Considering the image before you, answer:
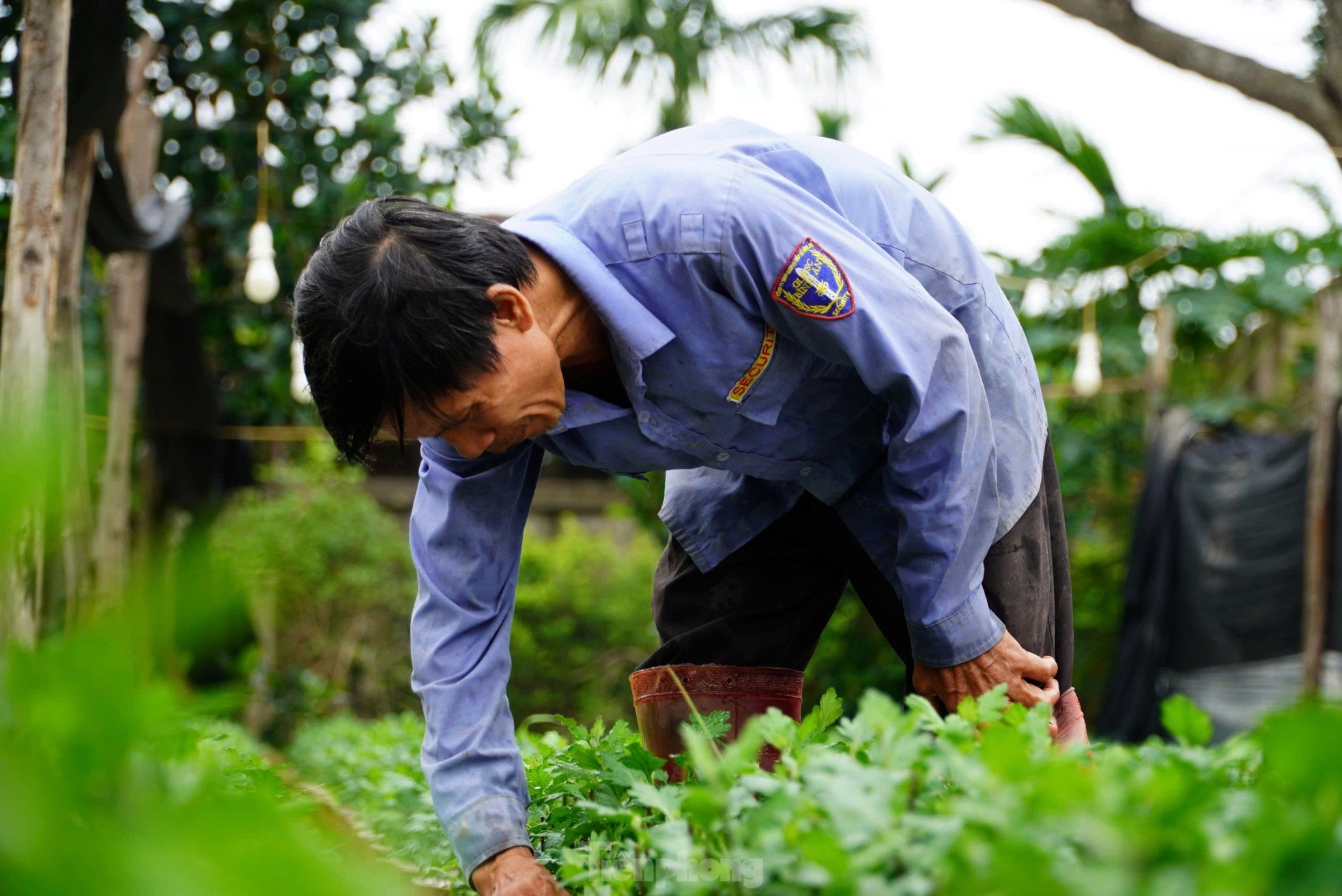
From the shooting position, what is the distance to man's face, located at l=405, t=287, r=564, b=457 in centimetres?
172

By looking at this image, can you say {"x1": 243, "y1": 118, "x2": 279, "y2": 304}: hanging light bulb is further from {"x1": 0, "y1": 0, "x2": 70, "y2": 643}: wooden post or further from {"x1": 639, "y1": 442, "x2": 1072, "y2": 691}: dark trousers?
{"x1": 639, "y1": 442, "x2": 1072, "y2": 691}: dark trousers

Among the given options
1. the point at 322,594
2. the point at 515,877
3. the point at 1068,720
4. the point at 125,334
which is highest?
the point at 1068,720

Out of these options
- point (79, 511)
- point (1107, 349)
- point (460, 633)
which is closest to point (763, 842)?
point (460, 633)

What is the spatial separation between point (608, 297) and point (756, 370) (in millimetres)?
261

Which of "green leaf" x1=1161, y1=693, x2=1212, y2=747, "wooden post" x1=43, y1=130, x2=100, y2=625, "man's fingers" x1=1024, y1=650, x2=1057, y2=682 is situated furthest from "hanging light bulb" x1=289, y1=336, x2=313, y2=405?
"green leaf" x1=1161, y1=693, x2=1212, y2=747

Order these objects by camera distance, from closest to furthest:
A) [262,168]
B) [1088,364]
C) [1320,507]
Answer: [1320,507] → [262,168] → [1088,364]

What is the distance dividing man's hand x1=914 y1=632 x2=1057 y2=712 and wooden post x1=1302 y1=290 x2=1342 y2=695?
4.31 meters

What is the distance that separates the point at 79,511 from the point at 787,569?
291 cm

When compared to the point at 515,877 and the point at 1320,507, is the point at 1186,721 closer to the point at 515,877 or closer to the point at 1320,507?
the point at 515,877

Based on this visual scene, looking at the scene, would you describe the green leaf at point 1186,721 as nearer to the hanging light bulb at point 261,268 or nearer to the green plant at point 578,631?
the hanging light bulb at point 261,268

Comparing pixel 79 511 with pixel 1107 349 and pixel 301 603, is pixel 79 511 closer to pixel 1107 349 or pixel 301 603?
pixel 301 603

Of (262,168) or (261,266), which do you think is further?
(262,168)

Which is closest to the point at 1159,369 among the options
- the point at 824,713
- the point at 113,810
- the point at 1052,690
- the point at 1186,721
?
the point at 1052,690

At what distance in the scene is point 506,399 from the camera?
1742mm
